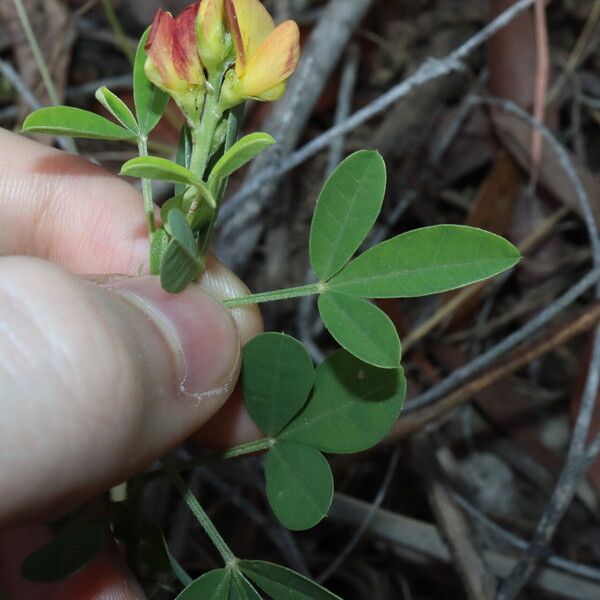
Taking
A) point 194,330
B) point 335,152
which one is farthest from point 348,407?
point 335,152

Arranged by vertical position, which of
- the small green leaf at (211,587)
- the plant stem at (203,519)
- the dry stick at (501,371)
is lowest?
the dry stick at (501,371)

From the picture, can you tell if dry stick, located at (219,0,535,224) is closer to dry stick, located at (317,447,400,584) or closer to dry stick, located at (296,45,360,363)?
dry stick, located at (296,45,360,363)

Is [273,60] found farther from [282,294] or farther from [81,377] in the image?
[81,377]

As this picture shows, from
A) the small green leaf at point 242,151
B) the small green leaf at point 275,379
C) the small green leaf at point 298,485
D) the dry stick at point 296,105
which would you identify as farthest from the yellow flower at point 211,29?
the dry stick at point 296,105

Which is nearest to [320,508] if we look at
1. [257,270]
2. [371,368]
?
[371,368]

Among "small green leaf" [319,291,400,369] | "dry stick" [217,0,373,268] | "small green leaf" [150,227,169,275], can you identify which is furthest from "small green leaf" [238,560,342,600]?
"dry stick" [217,0,373,268]

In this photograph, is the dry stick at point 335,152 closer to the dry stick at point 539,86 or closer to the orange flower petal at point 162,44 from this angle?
the dry stick at point 539,86
